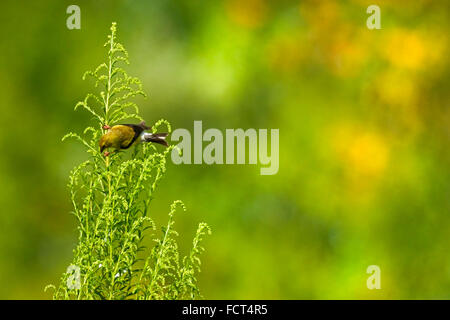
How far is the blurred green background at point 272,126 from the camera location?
269 cm

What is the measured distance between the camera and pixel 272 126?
2787 mm

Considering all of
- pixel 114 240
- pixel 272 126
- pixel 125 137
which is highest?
pixel 272 126

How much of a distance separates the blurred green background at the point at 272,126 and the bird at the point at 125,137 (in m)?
1.13

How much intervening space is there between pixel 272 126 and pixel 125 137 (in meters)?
1.38

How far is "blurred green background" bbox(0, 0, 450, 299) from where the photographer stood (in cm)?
269

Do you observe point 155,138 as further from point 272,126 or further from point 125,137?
point 272,126

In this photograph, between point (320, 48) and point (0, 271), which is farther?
A: point (320, 48)

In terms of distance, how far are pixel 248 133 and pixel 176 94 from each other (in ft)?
1.08

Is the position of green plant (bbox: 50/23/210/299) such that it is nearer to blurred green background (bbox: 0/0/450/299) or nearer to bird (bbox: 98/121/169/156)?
bird (bbox: 98/121/169/156)

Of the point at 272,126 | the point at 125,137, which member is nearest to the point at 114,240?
the point at 125,137

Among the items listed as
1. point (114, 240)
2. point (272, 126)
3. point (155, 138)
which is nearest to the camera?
point (114, 240)

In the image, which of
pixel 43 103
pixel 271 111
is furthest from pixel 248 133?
pixel 43 103

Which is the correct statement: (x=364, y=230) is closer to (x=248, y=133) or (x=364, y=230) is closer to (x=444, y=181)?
Result: (x=444, y=181)

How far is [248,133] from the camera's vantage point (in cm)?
274
